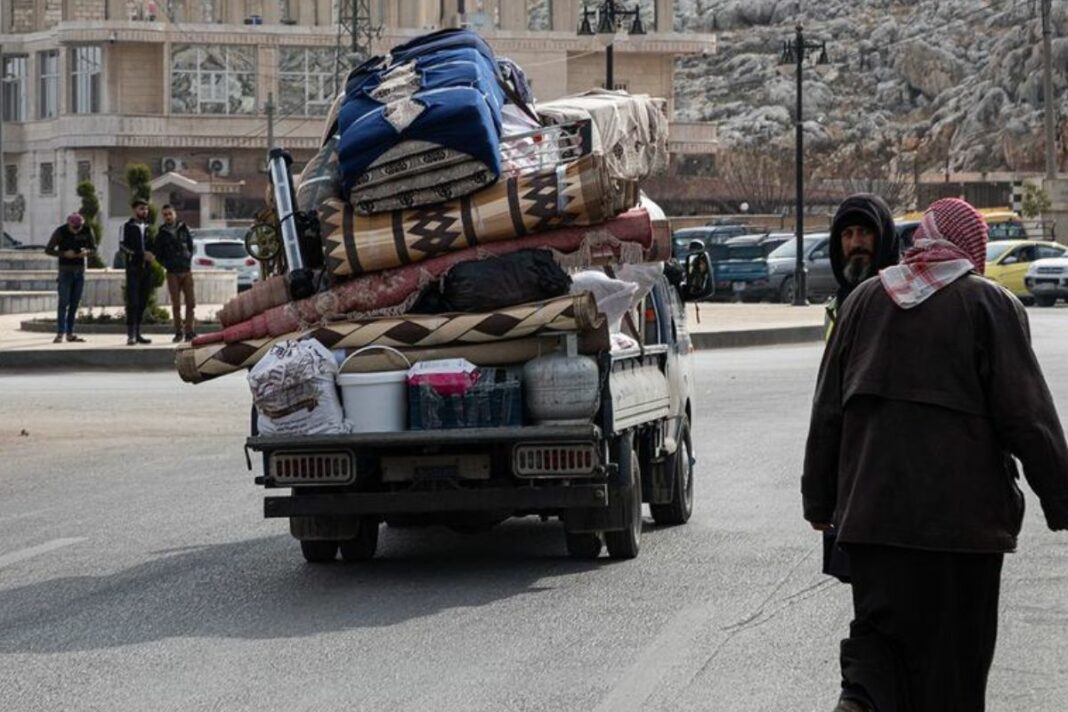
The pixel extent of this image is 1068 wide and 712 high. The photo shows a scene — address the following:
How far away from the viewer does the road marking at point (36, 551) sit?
12188 millimetres

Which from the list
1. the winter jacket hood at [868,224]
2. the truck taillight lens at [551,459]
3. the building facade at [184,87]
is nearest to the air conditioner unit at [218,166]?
the building facade at [184,87]

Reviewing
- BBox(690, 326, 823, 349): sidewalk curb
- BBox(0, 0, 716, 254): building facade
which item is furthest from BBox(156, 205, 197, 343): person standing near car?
BBox(0, 0, 716, 254): building facade

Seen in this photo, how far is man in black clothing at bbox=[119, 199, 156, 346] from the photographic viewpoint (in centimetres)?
3003

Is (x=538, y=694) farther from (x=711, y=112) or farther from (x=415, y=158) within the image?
(x=711, y=112)

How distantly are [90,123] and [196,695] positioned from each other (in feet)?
267

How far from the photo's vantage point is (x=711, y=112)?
5728 inches

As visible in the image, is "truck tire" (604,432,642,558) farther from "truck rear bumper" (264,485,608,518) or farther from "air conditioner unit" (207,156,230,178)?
"air conditioner unit" (207,156,230,178)

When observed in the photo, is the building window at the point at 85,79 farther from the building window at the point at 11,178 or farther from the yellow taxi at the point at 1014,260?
the yellow taxi at the point at 1014,260

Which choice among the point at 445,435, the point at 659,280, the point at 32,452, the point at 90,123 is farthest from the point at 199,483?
the point at 90,123

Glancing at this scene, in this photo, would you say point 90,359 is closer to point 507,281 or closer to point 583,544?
point 583,544

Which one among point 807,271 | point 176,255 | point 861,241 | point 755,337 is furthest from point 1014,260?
point 861,241

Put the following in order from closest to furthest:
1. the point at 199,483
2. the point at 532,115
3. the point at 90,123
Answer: the point at 532,115, the point at 199,483, the point at 90,123

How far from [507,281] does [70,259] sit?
65.9ft

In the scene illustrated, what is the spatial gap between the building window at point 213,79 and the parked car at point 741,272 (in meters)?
39.5
